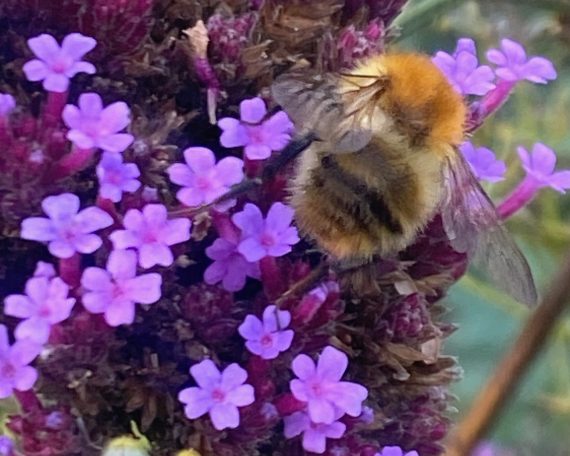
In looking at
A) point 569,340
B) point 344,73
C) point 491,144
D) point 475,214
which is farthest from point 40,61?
point 569,340

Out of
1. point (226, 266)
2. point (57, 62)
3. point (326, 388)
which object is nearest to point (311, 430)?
point (326, 388)

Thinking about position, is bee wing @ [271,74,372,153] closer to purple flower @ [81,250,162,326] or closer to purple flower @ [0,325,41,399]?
purple flower @ [81,250,162,326]

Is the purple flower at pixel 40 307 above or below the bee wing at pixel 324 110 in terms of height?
below

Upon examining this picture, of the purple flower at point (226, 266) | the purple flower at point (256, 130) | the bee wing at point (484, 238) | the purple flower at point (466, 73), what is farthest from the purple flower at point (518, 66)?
the purple flower at point (226, 266)

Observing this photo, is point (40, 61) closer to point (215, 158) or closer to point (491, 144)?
point (215, 158)

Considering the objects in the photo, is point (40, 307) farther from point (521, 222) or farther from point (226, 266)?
point (521, 222)

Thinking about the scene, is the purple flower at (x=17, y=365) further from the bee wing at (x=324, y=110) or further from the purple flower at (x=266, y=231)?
the bee wing at (x=324, y=110)
